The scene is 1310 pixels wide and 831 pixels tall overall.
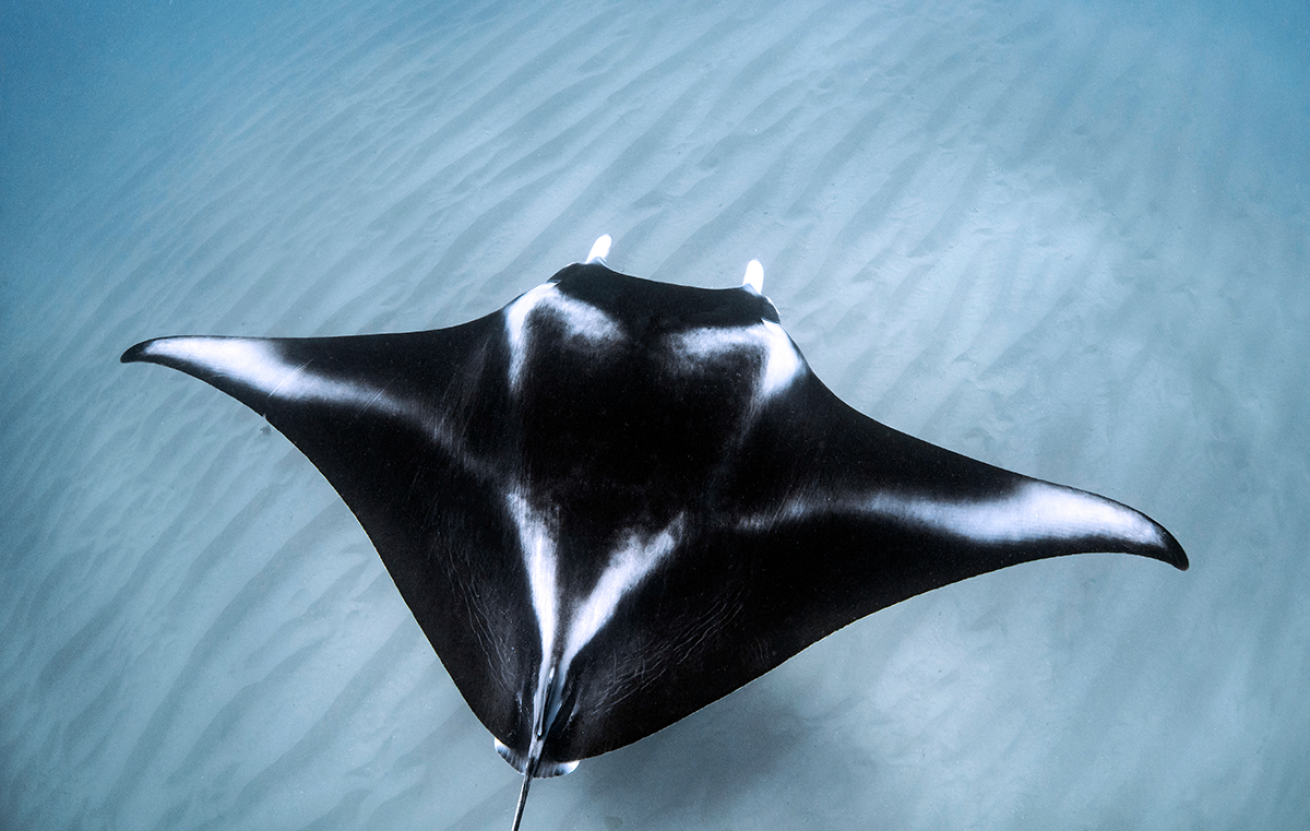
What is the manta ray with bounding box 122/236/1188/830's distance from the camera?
4.54 feet

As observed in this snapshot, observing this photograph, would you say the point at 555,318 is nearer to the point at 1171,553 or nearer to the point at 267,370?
the point at 267,370

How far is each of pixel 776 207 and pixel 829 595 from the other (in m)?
3.15

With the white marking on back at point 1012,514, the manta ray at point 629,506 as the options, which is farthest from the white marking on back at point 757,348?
the white marking on back at point 1012,514

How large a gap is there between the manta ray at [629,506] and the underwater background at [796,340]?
121cm

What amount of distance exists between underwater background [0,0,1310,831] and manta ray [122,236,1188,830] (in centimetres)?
121

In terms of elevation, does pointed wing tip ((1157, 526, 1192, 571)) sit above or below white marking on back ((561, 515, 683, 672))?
below

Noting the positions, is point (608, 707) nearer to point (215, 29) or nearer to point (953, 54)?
point (953, 54)

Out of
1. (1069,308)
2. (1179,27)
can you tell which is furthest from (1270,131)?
(1069,308)

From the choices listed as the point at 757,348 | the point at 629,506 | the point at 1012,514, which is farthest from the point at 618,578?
the point at 1012,514

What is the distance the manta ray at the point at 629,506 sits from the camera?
1384 mm

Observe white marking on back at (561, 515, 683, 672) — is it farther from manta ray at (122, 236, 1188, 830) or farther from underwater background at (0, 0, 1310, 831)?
underwater background at (0, 0, 1310, 831)

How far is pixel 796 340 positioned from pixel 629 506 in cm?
228

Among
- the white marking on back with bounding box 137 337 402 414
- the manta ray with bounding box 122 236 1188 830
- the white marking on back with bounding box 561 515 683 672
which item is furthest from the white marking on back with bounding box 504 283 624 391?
the white marking on back with bounding box 561 515 683 672

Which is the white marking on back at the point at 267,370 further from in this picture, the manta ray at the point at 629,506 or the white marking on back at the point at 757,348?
the white marking on back at the point at 757,348
